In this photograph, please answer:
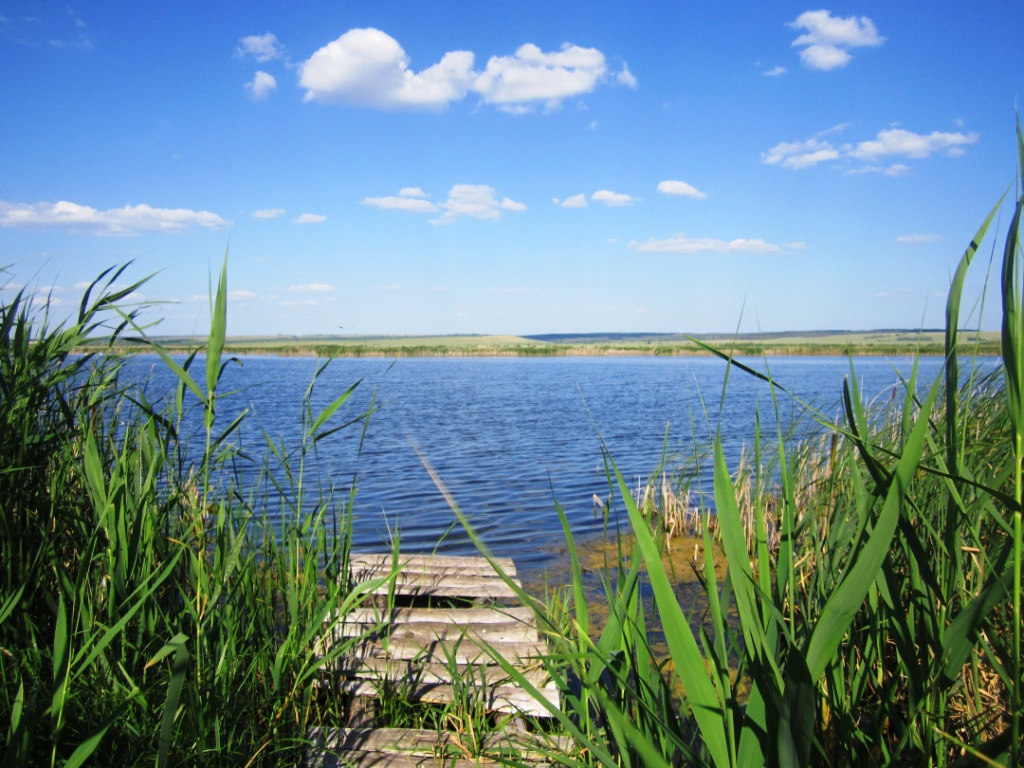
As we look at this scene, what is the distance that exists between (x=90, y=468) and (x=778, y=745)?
7.68 ft

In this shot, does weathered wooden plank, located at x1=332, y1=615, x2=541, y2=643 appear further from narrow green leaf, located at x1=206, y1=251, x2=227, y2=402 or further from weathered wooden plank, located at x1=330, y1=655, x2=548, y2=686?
narrow green leaf, located at x1=206, y1=251, x2=227, y2=402

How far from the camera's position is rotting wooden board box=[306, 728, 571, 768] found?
113 inches

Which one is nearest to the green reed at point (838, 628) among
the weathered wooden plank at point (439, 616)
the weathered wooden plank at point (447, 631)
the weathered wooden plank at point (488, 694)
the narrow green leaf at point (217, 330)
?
the weathered wooden plank at point (488, 694)

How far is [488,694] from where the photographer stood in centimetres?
343

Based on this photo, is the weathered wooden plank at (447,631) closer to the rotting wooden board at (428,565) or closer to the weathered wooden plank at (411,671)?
the weathered wooden plank at (411,671)

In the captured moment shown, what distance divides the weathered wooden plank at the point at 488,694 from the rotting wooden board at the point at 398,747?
0.19 meters

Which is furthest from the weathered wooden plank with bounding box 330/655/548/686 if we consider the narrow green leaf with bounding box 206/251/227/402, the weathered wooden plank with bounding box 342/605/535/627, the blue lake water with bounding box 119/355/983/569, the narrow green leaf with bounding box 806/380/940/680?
the narrow green leaf with bounding box 806/380/940/680

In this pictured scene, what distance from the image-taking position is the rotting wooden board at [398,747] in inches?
113

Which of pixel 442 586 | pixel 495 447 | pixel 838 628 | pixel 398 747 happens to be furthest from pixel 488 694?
pixel 495 447

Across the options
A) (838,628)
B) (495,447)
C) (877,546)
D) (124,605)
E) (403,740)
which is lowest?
(495,447)

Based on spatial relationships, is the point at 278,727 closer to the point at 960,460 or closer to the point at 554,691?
the point at 554,691

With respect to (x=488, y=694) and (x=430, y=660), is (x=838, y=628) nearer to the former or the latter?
(x=488, y=694)

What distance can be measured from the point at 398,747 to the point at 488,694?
554 millimetres

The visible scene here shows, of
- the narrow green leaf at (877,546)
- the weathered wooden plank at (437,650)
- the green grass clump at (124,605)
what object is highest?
the narrow green leaf at (877,546)
